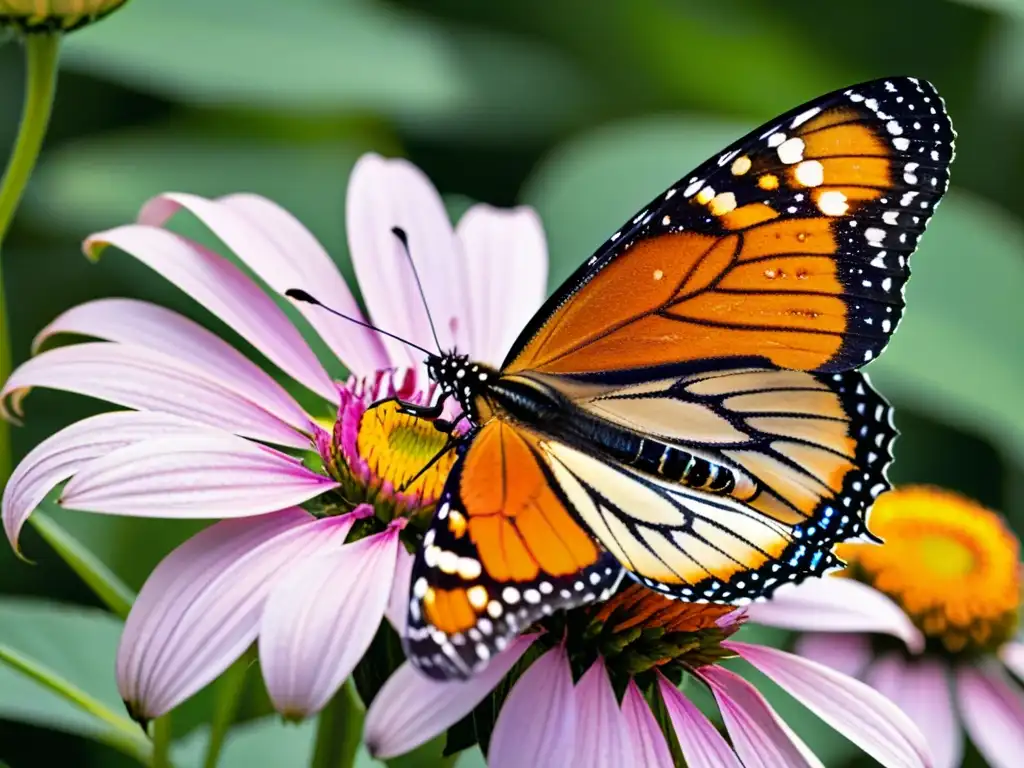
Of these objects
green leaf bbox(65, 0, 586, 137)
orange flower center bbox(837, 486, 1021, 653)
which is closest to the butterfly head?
orange flower center bbox(837, 486, 1021, 653)

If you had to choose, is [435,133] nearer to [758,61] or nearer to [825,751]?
[758,61]

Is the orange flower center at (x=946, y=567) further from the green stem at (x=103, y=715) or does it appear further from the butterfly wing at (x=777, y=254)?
the green stem at (x=103, y=715)

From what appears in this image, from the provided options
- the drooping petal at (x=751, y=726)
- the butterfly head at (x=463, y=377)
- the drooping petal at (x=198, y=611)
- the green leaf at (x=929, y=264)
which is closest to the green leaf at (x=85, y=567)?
the drooping petal at (x=198, y=611)

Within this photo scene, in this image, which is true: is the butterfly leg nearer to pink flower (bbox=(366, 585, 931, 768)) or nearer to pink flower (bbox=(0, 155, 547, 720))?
pink flower (bbox=(0, 155, 547, 720))

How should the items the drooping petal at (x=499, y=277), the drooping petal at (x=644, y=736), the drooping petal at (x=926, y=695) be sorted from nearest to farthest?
1. the drooping petal at (x=644, y=736)
2. the drooping petal at (x=499, y=277)
3. the drooping petal at (x=926, y=695)

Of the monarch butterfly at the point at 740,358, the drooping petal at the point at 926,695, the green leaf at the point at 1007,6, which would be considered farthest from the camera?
the green leaf at the point at 1007,6
